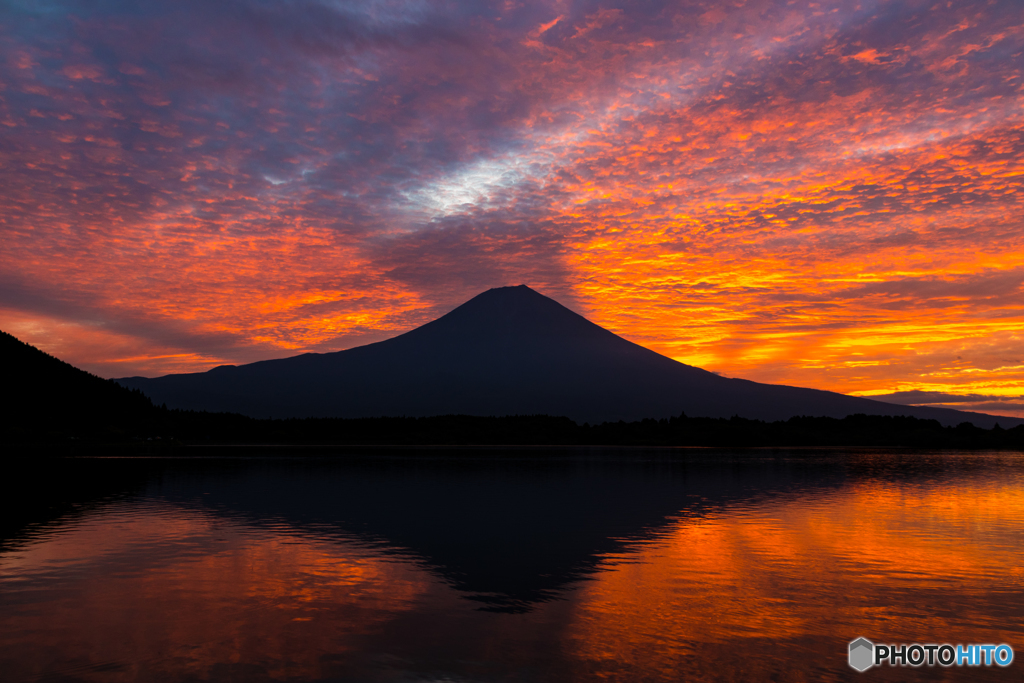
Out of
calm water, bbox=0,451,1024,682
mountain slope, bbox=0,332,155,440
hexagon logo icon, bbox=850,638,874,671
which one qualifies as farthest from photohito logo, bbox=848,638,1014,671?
mountain slope, bbox=0,332,155,440

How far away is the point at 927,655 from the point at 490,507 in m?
26.5

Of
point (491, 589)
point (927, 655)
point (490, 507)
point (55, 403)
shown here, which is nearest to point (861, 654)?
point (927, 655)

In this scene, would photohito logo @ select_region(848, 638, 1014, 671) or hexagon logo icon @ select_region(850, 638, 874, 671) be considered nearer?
hexagon logo icon @ select_region(850, 638, 874, 671)

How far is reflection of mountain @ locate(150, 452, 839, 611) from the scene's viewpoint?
73.1ft

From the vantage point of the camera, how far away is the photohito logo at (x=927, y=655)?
533 inches

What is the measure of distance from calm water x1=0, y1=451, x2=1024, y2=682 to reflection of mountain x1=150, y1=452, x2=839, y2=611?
236 mm

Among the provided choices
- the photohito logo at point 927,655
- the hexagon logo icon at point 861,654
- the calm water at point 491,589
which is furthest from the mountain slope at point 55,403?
the photohito logo at point 927,655

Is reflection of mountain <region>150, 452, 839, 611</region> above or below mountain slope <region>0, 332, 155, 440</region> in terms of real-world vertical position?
below

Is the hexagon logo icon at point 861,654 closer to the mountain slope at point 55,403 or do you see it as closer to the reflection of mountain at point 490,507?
the reflection of mountain at point 490,507

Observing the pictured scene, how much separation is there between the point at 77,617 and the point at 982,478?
73.7 meters

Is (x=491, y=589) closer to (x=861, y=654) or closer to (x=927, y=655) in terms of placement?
(x=861, y=654)

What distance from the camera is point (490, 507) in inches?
1523

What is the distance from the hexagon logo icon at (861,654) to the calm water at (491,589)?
25 cm

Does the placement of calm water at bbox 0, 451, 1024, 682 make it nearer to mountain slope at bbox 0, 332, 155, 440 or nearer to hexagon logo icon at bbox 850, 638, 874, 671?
hexagon logo icon at bbox 850, 638, 874, 671
